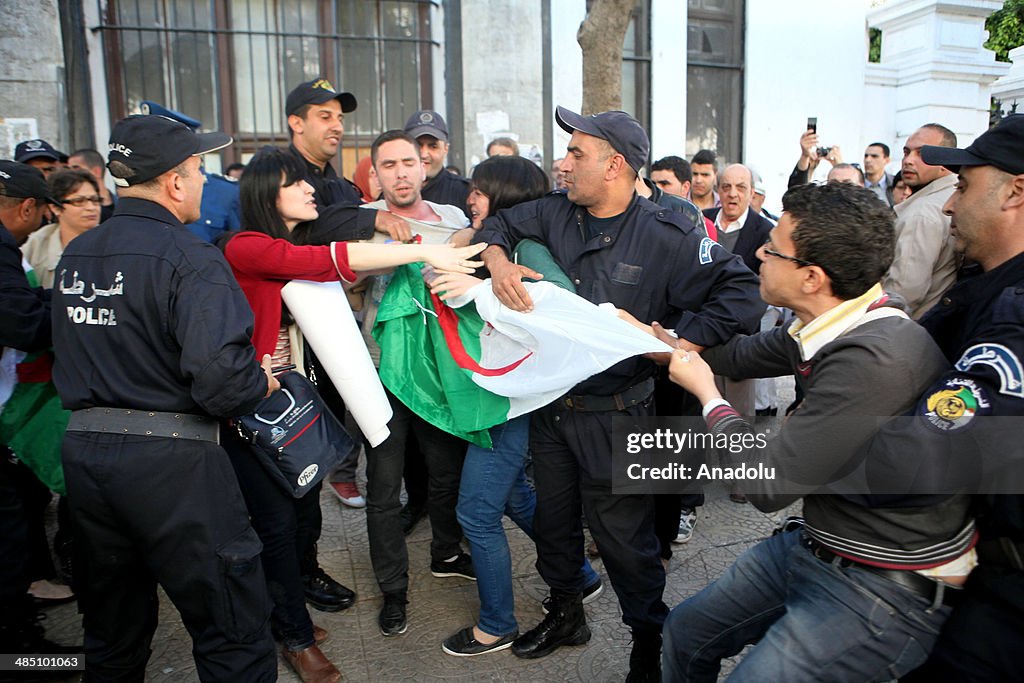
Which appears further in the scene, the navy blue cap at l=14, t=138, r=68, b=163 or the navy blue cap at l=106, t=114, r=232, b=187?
the navy blue cap at l=14, t=138, r=68, b=163

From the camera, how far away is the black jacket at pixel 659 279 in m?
2.73

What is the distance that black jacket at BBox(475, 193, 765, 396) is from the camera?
2.73m

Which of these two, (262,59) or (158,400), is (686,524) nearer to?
(158,400)

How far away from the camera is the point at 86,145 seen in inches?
350

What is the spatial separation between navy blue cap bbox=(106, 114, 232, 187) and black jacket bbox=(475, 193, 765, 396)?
1.47 meters

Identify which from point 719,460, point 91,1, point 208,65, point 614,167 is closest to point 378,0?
point 208,65

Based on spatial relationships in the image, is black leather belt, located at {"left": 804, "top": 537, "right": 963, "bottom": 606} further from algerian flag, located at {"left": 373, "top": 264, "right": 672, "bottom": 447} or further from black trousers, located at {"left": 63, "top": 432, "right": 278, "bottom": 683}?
black trousers, located at {"left": 63, "top": 432, "right": 278, "bottom": 683}

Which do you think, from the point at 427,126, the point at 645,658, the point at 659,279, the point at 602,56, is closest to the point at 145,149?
the point at 659,279

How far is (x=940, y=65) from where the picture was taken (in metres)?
11.5

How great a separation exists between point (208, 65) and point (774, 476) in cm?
941

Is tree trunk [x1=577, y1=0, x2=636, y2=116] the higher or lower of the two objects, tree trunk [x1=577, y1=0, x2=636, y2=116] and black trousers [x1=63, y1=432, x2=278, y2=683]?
the higher

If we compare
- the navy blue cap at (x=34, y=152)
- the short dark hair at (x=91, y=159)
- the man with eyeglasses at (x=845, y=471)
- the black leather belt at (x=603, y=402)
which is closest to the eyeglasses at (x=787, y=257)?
the man with eyeglasses at (x=845, y=471)

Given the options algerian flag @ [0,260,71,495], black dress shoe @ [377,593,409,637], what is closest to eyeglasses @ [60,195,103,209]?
algerian flag @ [0,260,71,495]

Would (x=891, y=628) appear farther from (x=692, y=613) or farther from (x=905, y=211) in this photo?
(x=905, y=211)
